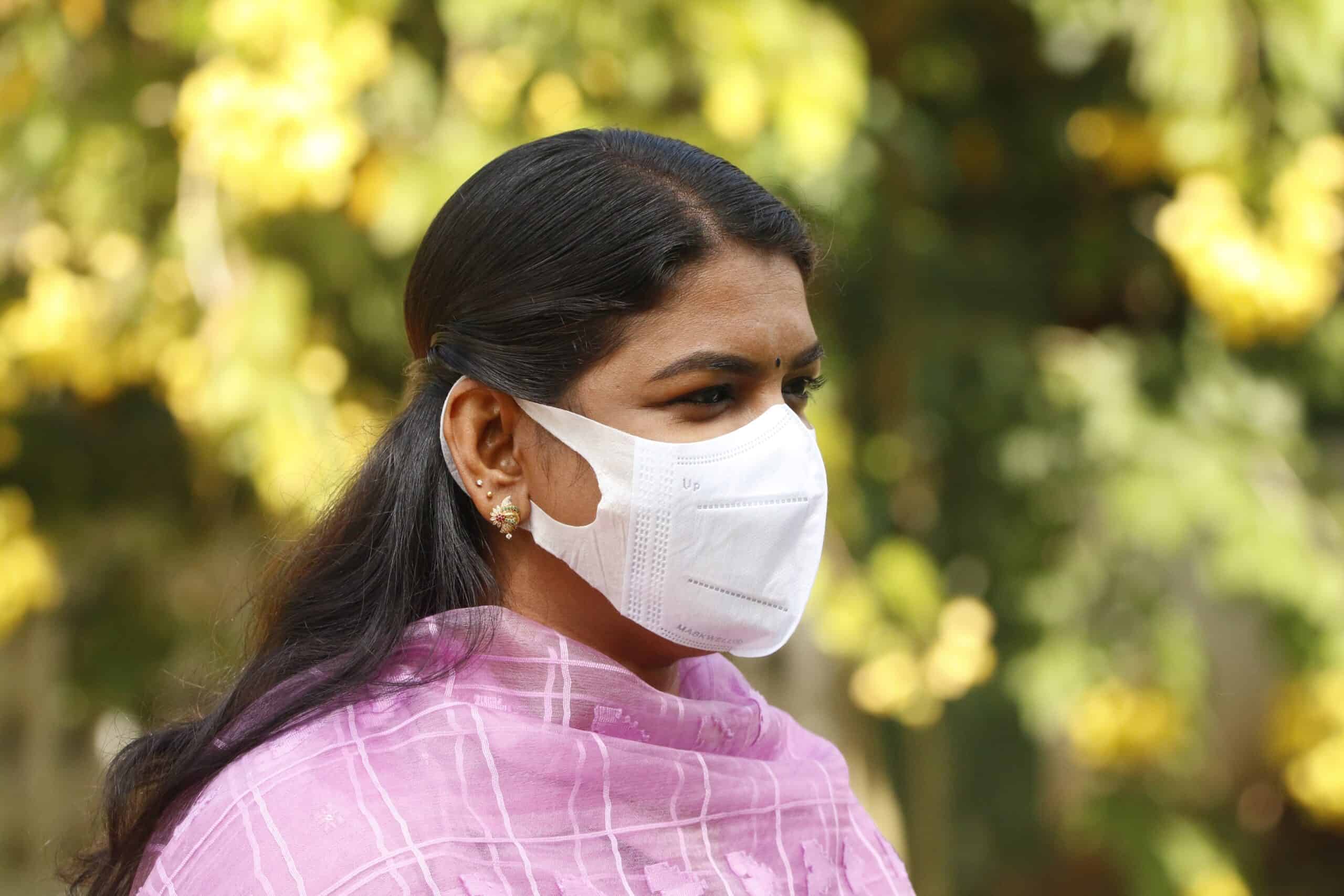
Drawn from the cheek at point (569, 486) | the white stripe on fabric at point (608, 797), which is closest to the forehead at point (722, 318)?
the cheek at point (569, 486)

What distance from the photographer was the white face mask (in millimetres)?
Result: 1502

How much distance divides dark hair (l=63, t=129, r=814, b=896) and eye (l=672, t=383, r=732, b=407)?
0.33ft

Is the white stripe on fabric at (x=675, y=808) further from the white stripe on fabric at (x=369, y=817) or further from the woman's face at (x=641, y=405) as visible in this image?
the white stripe on fabric at (x=369, y=817)

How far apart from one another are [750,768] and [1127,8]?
8.89 ft

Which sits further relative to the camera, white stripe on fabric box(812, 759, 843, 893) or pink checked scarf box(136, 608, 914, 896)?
white stripe on fabric box(812, 759, 843, 893)

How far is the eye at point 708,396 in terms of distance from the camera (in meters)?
1.52

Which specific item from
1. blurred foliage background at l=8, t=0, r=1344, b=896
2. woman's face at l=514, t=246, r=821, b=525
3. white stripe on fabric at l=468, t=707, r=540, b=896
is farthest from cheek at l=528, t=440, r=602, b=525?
blurred foliage background at l=8, t=0, r=1344, b=896

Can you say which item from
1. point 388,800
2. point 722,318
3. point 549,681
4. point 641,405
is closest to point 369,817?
point 388,800

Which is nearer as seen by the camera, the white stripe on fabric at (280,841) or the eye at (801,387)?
the white stripe on fabric at (280,841)

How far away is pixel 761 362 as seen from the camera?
1.53 m

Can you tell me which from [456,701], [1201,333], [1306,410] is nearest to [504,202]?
[456,701]

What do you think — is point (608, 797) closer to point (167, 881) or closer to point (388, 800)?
point (388, 800)

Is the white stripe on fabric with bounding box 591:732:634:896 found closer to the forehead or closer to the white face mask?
the white face mask

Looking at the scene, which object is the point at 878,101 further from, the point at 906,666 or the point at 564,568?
the point at 564,568
